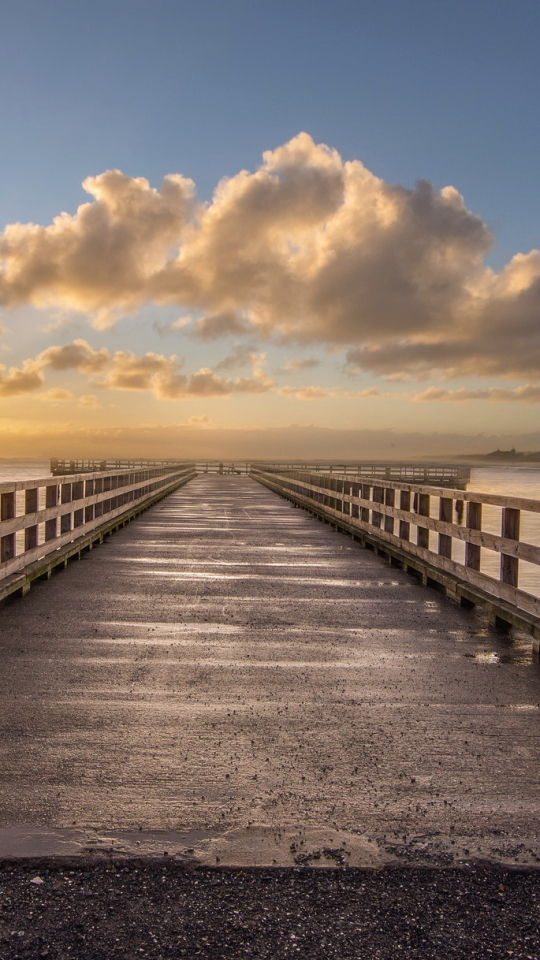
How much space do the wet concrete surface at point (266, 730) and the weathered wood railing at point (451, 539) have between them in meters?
0.35

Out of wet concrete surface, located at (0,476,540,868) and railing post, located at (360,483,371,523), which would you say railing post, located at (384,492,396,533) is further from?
wet concrete surface, located at (0,476,540,868)

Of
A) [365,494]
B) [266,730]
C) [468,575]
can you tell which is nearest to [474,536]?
[468,575]

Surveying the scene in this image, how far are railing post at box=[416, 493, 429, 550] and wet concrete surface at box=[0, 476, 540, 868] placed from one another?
2.73 meters

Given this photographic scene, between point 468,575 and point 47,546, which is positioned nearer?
point 468,575

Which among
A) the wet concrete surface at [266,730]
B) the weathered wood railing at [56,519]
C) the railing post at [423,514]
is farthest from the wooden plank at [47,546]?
the railing post at [423,514]

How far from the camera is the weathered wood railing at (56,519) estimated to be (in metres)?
9.88

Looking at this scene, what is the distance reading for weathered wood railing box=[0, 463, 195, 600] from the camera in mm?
9875

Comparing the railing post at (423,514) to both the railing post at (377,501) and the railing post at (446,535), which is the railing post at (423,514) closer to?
the railing post at (446,535)

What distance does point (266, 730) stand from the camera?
198 inches

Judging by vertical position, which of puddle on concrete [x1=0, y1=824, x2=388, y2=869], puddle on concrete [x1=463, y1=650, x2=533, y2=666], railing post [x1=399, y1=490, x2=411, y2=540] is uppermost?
railing post [x1=399, y1=490, x2=411, y2=540]

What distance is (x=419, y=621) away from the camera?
8828mm

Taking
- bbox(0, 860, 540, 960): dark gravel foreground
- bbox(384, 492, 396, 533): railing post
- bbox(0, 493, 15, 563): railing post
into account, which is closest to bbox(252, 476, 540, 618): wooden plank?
bbox(384, 492, 396, 533): railing post

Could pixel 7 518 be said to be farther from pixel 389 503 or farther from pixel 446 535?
pixel 389 503

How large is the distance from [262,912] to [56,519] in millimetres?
10395
